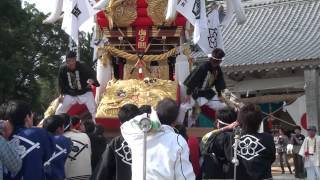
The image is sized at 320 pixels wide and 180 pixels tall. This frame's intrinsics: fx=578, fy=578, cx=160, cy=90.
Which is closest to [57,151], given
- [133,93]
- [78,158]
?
[78,158]

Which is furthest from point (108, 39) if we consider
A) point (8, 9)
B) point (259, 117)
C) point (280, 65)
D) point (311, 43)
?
point (8, 9)

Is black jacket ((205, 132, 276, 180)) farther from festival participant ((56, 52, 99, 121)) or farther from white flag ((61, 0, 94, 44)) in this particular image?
white flag ((61, 0, 94, 44))

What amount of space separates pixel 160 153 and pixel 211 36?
5.98m

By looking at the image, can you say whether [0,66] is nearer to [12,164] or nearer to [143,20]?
[143,20]

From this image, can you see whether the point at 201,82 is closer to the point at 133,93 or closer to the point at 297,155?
the point at 133,93

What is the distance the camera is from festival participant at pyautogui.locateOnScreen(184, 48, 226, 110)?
817 cm

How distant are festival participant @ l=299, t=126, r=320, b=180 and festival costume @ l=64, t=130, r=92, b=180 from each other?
8.06 meters

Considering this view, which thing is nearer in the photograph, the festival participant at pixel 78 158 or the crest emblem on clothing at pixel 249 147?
the crest emblem on clothing at pixel 249 147

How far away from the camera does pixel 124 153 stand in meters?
4.34

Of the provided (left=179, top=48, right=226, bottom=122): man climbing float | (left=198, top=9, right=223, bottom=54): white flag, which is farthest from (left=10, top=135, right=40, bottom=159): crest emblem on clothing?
(left=198, top=9, right=223, bottom=54): white flag

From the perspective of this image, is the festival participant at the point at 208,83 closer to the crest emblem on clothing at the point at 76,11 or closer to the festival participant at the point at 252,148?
the crest emblem on clothing at the point at 76,11

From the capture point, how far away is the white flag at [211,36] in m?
9.43

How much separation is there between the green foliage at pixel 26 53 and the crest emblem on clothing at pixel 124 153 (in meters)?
17.3

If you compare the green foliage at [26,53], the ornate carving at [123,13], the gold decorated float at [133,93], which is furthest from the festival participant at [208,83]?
the green foliage at [26,53]
